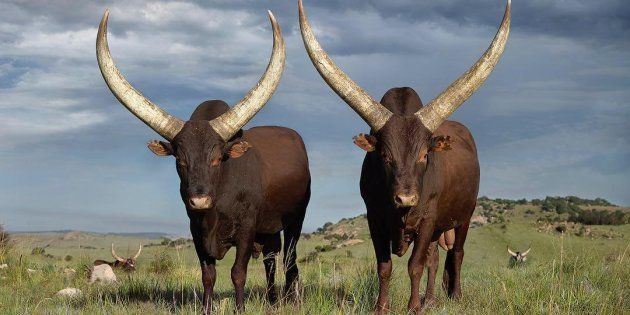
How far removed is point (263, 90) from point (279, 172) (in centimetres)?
151

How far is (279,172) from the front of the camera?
9344mm

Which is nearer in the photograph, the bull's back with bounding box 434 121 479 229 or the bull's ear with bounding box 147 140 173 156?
the bull's ear with bounding box 147 140 173 156

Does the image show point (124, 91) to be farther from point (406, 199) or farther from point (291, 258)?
point (406, 199)

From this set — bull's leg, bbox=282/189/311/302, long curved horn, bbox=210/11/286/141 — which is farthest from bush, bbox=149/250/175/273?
long curved horn, bbox=210/11/286/141

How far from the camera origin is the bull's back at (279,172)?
356 inches

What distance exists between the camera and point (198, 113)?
8.48m

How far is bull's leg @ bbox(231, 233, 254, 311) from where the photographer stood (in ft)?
25.9

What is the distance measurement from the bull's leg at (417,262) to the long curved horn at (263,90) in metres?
2.45

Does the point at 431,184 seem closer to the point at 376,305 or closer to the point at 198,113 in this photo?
the point at 376,305

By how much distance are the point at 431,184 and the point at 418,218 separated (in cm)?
42

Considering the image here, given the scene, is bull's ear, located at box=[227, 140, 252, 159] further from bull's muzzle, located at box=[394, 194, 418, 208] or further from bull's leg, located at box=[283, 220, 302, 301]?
bull's leg, located at box=[283, 220, 302, 301]

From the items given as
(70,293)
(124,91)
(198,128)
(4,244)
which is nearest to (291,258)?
(198,128)

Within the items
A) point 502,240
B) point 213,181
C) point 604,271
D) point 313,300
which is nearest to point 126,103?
point 213,181

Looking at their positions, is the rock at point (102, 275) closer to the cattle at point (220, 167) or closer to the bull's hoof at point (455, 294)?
the cattle at point (220, 167)
